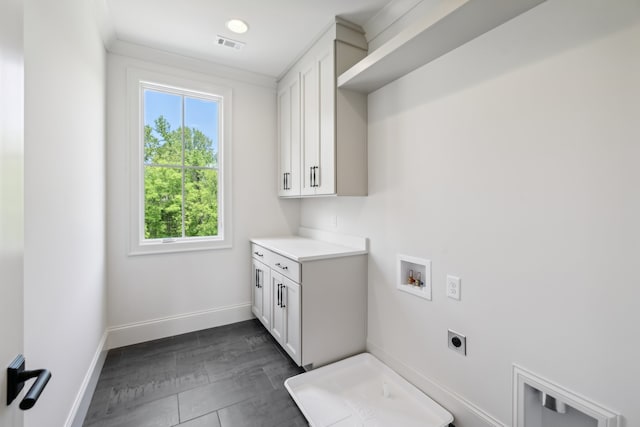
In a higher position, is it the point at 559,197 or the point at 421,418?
the point at 559,197

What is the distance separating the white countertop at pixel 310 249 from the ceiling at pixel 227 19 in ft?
5.87

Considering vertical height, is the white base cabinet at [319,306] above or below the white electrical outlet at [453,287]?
below

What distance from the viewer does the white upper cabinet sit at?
86.4 inches

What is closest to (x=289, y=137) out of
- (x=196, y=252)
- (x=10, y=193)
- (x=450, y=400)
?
→ (x=196, y=252)

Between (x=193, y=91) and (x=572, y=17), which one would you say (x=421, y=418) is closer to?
(x=572, y=17)

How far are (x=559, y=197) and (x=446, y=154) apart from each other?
63 centimetres

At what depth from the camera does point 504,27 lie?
143 cm

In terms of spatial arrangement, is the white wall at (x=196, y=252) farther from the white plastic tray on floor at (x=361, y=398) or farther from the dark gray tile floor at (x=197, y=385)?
the white plastic tray on floor at (x=361, y=398)

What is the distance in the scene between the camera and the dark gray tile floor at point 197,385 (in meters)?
1.70

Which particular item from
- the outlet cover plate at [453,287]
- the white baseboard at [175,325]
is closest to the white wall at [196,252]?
the white baseboard at [175,325]

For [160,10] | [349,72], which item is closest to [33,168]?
[160,10]

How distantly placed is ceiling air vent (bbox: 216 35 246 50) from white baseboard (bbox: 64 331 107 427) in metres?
2.75

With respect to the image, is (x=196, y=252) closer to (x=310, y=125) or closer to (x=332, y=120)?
(x=310, y=125)

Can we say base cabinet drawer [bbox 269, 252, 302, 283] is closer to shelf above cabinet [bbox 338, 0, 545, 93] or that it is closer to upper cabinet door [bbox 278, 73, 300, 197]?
upper cabinet door [bbox 278, 73, 300, 197]
